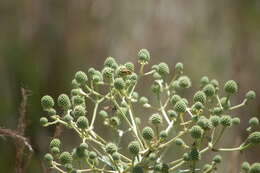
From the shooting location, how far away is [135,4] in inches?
130

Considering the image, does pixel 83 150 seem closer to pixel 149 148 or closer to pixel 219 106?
pixel 149 148

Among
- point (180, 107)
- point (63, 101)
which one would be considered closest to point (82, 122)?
point (63, 101)

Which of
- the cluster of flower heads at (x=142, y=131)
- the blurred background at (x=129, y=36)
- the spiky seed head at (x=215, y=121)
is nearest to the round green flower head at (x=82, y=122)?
the cluster of flower heads at (x=142, y=131)

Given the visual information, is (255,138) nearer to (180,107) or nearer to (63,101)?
(180,107)

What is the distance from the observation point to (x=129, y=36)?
10.6 feet

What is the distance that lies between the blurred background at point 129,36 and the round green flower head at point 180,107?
2073mm

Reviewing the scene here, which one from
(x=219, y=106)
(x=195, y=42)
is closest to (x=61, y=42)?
(x=195, y=42)

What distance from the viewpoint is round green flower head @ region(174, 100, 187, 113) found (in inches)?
38.7

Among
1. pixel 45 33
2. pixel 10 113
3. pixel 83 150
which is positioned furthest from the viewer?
pixel 45 33

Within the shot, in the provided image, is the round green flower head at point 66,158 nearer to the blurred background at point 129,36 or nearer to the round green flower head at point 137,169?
the round green flower head at point 137,169

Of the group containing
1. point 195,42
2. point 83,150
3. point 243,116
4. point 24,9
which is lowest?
point 243,116

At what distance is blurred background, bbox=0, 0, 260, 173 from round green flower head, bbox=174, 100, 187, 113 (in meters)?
2.07

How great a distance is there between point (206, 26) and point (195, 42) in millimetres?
125

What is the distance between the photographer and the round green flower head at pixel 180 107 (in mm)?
982
